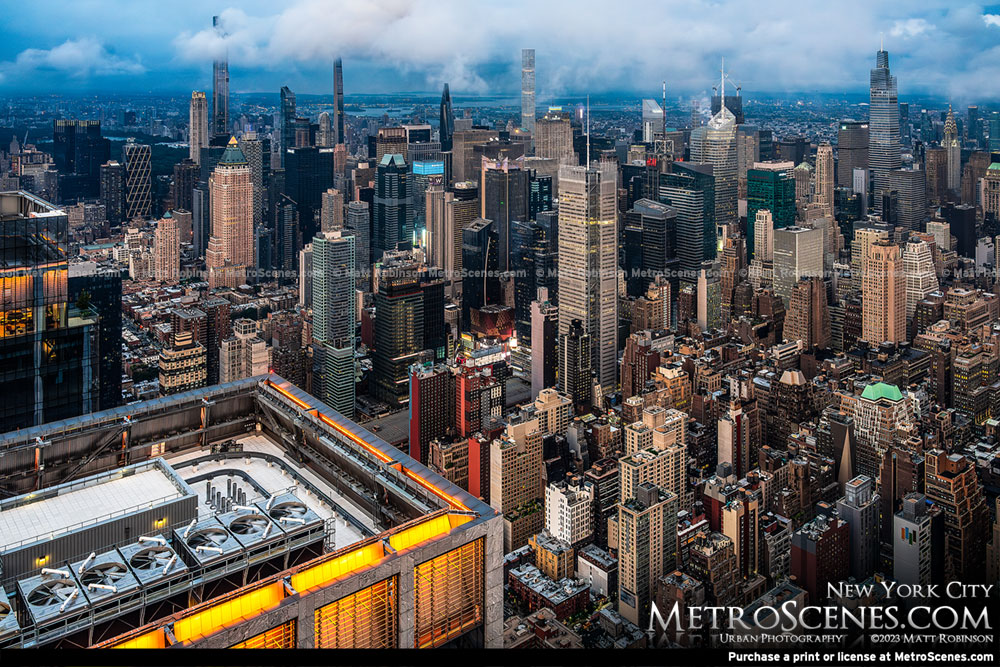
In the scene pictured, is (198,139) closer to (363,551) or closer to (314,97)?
(314,97)

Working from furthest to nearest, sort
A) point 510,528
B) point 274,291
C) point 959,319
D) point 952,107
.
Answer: point 274,291, point 952,107, point 959,319, point 510,528

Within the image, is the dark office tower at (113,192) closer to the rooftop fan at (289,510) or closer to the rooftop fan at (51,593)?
the rooftop fan at (289,510)

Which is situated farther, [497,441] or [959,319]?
[959,319]

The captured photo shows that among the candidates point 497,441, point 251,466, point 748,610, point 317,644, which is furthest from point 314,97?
point 317,644

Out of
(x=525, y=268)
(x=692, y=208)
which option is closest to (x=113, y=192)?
(x=525, y=268)

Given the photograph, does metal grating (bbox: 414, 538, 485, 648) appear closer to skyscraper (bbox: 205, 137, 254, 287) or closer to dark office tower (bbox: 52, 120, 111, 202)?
dark office tower (bbox: 52, 120, 111, 202)

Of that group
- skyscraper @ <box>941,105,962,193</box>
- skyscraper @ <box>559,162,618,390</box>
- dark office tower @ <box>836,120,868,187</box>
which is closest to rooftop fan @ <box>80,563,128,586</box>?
skyscraper @ <box>559,162,618,390</box>
